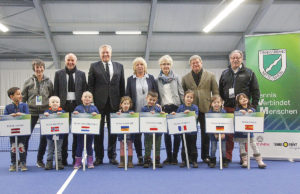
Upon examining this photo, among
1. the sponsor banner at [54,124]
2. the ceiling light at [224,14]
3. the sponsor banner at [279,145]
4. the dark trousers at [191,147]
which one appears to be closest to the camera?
the sponsor banner at [54,124]

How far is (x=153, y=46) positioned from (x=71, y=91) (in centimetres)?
990

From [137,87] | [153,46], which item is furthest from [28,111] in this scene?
[153,46]

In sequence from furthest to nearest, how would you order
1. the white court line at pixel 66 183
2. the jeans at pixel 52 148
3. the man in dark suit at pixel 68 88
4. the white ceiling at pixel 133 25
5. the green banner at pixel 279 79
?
1. the white ceiling at pixel 133 25
2. the green banner at pixel 279 79
3. the man in dark suit at pixel 68 88
4. the jeans at pixel 52 148
5. the white court line at pixel 66 183

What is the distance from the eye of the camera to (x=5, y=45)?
13914 mm

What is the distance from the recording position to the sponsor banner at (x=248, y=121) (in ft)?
14.7

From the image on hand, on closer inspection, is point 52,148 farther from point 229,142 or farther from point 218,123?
point 229,142

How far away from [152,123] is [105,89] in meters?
1.03

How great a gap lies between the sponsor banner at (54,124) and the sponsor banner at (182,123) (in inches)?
66.7

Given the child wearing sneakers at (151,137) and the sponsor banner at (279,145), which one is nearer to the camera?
the child wearing sneakers at (151,137)

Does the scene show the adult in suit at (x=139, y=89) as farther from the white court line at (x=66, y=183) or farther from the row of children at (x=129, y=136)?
the white court line at (x=66, y=183)

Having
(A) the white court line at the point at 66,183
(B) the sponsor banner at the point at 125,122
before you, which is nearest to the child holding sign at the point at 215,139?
(B) the sponsor banner at the point at 125,122

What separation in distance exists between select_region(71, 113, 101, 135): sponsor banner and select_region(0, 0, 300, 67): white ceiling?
7.75 metres

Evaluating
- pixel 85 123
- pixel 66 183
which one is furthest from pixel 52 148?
pixel 66 183

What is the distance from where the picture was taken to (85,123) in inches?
178
